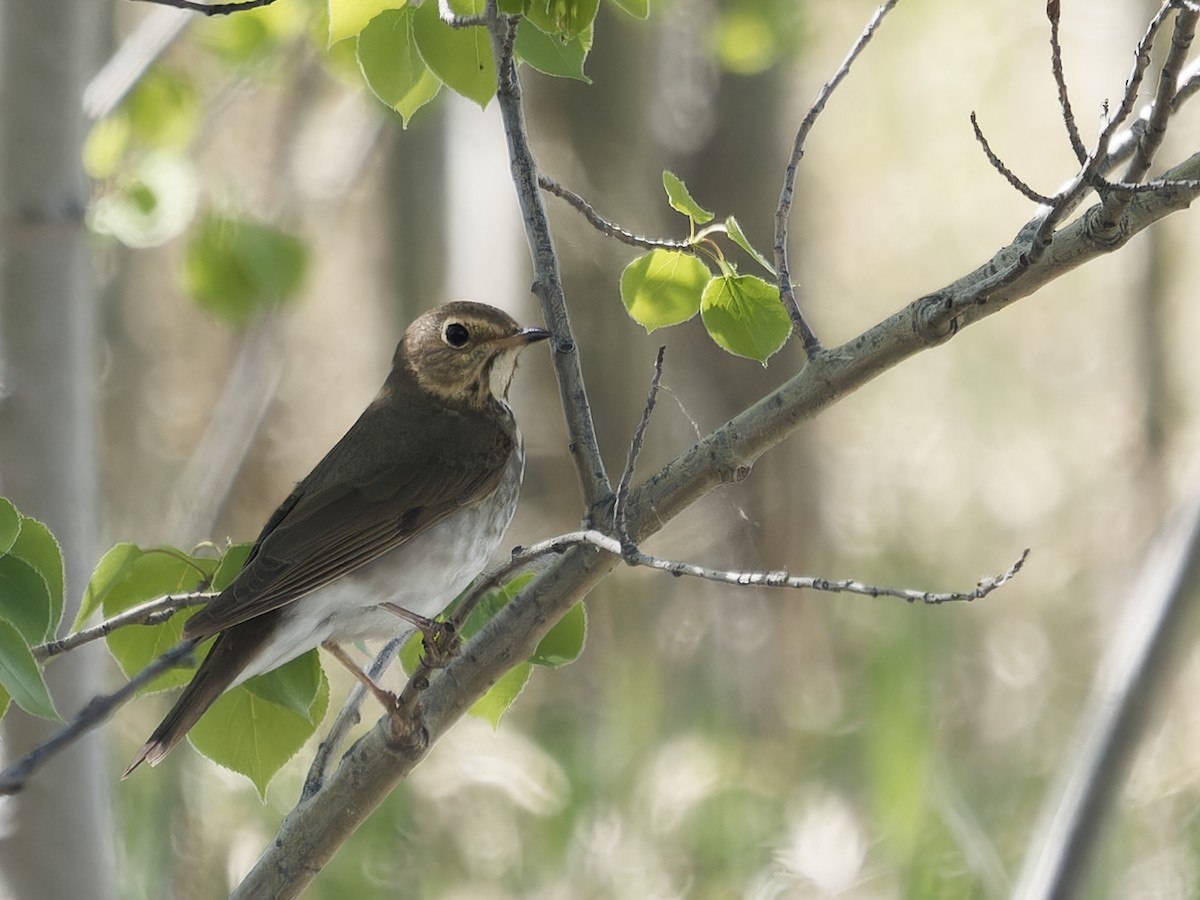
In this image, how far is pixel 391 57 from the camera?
1715 millimetres

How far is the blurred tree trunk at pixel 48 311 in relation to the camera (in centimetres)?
214

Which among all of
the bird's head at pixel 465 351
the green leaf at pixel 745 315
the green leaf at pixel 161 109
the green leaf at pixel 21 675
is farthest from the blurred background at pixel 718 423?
the green leaf at pixel 21 675

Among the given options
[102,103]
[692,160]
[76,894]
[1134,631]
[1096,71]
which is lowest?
[76,894]

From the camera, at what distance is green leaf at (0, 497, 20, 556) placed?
4.51 ft

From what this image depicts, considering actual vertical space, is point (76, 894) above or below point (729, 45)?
below

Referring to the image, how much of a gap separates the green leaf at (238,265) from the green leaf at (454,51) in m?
1.95

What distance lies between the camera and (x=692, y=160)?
23.3 ft

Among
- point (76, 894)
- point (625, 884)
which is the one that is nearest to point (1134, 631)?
point (76, 894)

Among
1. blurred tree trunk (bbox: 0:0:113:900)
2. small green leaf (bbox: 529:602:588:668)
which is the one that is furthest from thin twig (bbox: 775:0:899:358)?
blurred tree trunk (bbox: 0:0:113:900)

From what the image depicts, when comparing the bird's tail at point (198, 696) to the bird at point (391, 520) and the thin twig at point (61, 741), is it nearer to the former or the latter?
the bird at point (391, 520)

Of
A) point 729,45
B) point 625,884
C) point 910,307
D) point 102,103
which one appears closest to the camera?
point 910,307

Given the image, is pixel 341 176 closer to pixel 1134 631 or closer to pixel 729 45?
pixel 729 45

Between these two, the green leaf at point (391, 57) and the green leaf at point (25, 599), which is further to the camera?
the green leaf at point (391, 57)

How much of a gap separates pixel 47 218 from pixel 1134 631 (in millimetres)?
2072
